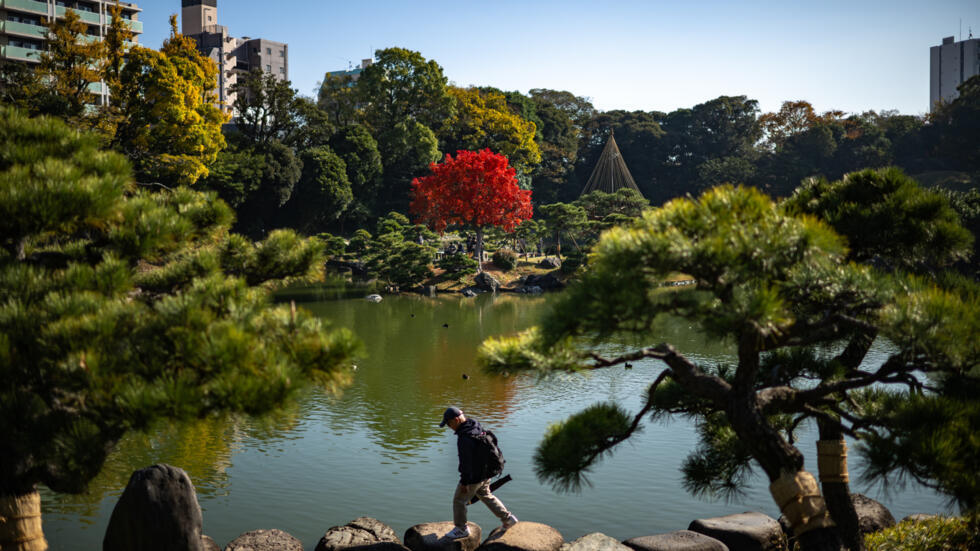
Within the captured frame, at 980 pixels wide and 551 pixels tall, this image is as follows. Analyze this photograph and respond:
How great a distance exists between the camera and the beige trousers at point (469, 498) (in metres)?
5.72

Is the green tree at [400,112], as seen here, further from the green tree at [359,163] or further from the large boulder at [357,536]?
the large boulder at [357,536]

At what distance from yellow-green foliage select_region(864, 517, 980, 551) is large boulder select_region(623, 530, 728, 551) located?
3.48ft

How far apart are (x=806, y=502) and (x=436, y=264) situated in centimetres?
2676

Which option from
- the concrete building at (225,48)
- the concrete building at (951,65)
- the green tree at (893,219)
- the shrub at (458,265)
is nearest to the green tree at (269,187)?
the shrub at (458,265)

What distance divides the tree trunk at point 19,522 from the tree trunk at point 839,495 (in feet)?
15.8

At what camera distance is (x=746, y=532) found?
5.92 metres

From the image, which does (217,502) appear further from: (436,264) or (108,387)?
(436,264)

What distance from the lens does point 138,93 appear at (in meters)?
23.6

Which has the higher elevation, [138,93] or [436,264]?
[138,93]

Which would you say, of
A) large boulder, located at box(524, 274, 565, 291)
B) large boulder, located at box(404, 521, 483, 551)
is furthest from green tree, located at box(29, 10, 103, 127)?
large boulder, located at box(404, 521, 483, 551)

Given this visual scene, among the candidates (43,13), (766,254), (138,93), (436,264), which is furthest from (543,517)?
(43,13)

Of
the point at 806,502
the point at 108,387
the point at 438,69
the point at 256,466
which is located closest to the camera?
the point at 108,387

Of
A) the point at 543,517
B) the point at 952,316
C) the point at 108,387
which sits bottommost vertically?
the point at 543,517

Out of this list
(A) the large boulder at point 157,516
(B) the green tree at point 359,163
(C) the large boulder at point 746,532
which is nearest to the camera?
(A) the large boulder at point 157,516
